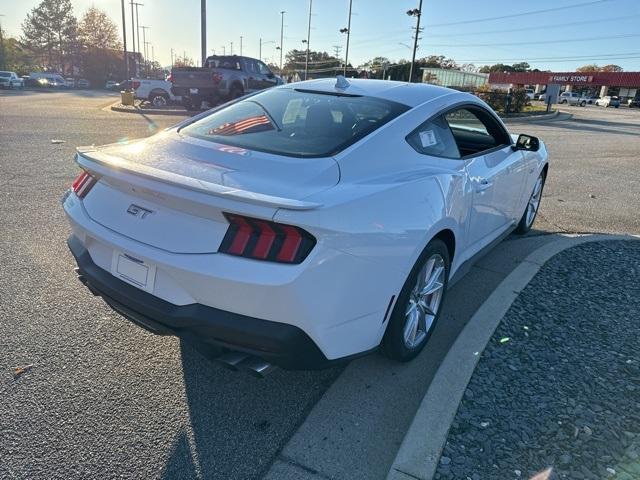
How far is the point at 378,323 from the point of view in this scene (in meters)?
2.48

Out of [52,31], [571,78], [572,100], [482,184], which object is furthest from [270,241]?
[52,31]

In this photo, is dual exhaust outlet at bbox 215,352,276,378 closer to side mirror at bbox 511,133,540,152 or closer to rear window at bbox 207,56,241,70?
side mirror at bbox 511,133,540,152

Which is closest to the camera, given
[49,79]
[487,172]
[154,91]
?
[487,172]

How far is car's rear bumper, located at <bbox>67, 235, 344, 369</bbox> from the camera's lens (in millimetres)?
2064

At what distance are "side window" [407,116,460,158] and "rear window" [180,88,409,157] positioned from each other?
0.18 meters

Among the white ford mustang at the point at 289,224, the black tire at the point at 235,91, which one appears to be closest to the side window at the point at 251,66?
the black tire at the point at 235,91

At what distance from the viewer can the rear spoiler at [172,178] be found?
6.55ft

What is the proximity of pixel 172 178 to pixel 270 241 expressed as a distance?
0.57 meters

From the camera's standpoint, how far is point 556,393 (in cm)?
268

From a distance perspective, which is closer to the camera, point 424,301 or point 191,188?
point 191,188

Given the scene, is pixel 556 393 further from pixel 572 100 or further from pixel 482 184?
pixel 572 100

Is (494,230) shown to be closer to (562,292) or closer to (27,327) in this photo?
(562,292)

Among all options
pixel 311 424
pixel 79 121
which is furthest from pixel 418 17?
pixel 311 424

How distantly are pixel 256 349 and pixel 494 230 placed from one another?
2813mm
